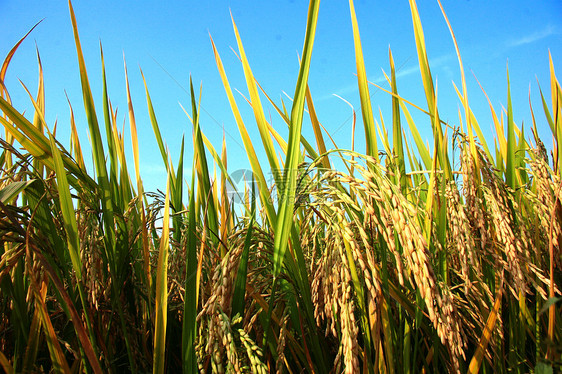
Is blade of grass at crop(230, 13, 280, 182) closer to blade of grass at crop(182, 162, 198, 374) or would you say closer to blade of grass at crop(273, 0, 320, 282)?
blade of grass at crop(273, 0, 320, 282)

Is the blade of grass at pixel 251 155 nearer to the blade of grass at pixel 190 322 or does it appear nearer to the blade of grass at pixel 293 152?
the blade of grass at pixel 293 152

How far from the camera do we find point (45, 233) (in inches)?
42.4

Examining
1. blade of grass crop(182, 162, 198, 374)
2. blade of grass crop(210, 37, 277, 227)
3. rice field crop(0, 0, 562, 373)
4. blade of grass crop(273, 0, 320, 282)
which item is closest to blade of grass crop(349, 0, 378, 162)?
rice field crop(0, 0, 562, 373)

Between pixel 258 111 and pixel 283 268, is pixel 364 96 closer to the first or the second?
pixel 258 111

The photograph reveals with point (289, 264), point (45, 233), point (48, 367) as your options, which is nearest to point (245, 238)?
point (289, 264)

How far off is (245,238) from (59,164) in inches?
21.6

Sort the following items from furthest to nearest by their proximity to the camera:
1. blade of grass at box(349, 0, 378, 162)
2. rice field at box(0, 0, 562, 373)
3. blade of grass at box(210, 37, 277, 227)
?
blade of grass at box(349, 0, 378, 162) < blade of grass at box(210, 37, 277, 227) < rice field at box(0, 0, 562, 373)

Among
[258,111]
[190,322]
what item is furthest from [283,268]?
[258,111]

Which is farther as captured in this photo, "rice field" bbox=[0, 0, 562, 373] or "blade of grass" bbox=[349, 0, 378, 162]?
"blade of grass" bbox=[349, 0, 378, 162]

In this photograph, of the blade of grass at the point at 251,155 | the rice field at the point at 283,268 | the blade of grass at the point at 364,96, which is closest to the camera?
the rice field at the point at 283,268

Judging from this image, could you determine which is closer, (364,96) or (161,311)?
(161,311)

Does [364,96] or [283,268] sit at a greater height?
[364,96]

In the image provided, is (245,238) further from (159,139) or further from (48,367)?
(48,367)

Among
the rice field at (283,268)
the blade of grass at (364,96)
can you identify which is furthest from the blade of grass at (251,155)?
the blade of grass at (364,96)
